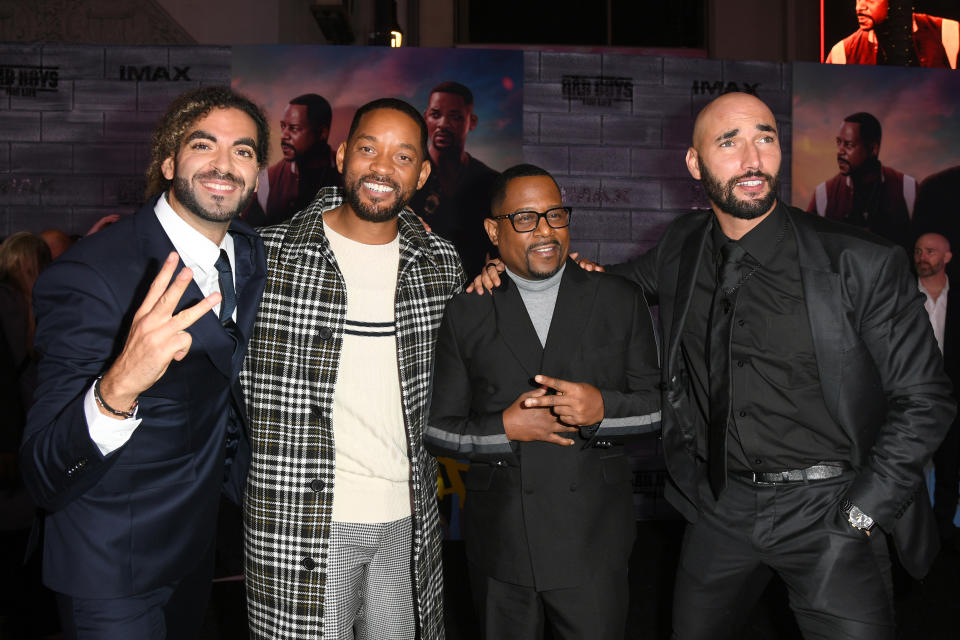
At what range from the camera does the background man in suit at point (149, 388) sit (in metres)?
1.46

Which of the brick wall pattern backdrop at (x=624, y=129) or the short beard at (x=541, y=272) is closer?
the short beard at (x=541, y=272)

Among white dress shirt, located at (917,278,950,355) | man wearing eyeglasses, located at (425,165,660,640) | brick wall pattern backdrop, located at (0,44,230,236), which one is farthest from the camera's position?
white dress shirt, located at (917,278,950,355)

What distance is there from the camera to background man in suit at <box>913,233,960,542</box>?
4504 millimetres

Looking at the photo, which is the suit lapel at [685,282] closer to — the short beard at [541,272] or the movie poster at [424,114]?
the short beard at [541,272]

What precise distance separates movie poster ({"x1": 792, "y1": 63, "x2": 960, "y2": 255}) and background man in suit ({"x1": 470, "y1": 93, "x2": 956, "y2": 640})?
3.07m

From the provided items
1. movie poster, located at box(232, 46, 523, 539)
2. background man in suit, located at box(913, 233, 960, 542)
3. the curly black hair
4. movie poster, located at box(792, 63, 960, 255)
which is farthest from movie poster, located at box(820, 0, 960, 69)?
the curly black hair

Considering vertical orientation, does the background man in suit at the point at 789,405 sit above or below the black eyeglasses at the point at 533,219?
below

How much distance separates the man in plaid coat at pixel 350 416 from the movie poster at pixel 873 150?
3.65 m

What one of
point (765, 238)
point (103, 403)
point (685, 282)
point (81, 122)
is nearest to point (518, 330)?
point (685, 282)

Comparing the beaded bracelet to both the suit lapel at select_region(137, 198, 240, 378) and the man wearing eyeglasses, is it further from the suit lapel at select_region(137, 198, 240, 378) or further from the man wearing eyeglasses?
the man wearing eyeglasses

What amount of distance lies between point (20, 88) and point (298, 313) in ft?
12.3

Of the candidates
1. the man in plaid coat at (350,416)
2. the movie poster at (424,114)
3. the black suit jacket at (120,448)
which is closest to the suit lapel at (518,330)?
the man in plaid coat at (350,416)

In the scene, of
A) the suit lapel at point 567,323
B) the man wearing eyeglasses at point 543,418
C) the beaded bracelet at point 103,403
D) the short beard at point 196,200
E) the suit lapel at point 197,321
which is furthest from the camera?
the suit lapel at point 567,323

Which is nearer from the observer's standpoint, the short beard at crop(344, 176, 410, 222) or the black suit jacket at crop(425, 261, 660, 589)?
the black suit jacket at crop(425, 261, 660, 589)
